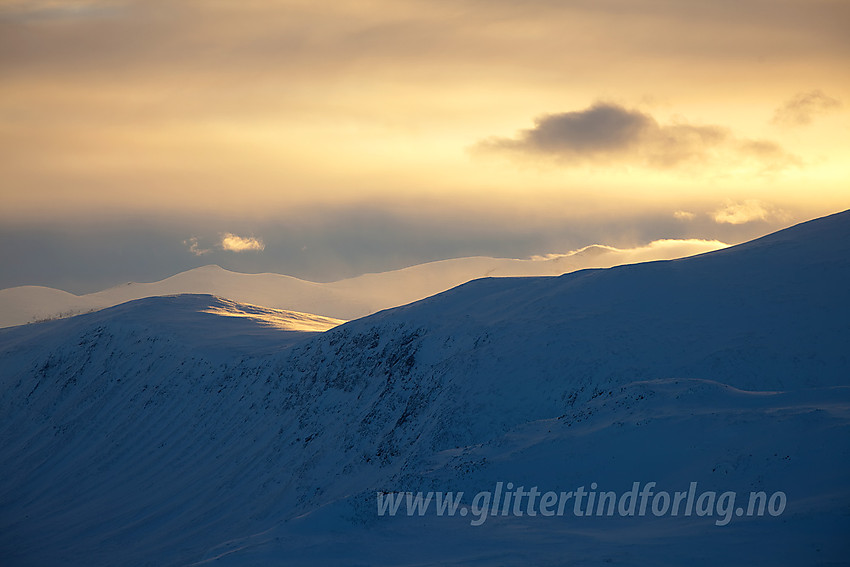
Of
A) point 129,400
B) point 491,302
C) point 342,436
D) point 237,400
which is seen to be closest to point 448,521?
point 342,436

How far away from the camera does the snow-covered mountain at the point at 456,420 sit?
2362 cm

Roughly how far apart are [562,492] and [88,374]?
57.5 m

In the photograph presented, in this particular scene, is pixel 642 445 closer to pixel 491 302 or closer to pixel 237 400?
pixel 491 302

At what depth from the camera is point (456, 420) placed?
40625 millimetres

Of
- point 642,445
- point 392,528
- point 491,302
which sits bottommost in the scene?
point 392,528

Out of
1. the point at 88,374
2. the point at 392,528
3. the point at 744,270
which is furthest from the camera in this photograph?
the point at 88,374

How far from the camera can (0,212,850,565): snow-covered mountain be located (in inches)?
930

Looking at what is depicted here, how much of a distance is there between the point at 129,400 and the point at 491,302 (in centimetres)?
3368

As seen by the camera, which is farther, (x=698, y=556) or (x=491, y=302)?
(x=491, y=302)

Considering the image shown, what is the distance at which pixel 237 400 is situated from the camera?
59281 millimetres

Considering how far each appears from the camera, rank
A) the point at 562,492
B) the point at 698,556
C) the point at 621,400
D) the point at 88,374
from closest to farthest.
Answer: the point at 698,556
the point at 562,492
the point at 621,400
the point at 88,374

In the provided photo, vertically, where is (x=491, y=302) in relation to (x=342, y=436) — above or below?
above

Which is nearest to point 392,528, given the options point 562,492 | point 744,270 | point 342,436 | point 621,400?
point 562,492

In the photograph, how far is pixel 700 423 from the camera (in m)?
27.9
